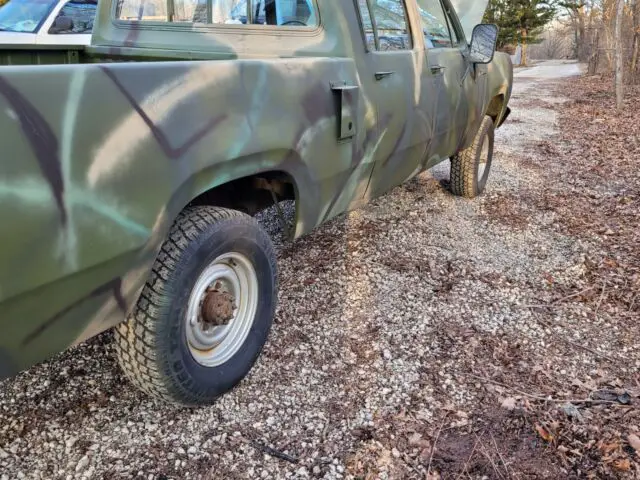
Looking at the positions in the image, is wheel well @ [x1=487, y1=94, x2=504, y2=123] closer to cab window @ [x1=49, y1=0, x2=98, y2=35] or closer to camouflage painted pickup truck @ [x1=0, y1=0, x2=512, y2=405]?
camouflage painted pickup truck @ [x1=0, y1=0, x2=512, y2=405]

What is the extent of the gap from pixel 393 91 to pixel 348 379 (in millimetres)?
1512

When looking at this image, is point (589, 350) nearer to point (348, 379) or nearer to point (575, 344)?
point (575, 344)

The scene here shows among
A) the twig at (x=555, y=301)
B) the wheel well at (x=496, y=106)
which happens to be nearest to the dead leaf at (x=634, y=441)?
the twig at (x=555, y=301)

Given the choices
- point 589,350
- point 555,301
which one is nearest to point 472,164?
point 555,301

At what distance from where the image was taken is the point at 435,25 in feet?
12.9

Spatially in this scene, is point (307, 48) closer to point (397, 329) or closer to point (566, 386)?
point (397, 329)

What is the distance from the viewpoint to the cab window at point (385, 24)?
9.76 feet

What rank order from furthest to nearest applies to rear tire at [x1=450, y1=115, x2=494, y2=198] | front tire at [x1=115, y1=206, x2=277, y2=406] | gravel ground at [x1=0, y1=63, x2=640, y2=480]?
1. rear tire at [x1=450, y1=115, x2=494, y2=198]
2. gravel ground at [x1=0, y1=63, x2=640, y2=480]
3. front tire at [x1=115, y1=206, x2=277, y2=406]

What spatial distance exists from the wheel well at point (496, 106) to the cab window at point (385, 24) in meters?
1.99

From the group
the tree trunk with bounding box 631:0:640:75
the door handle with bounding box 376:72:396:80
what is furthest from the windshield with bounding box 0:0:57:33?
the tree trunk with bounding box 631:0:640:75

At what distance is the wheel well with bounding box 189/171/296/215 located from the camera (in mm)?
2453

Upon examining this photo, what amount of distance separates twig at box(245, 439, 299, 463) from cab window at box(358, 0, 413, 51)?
1971mm

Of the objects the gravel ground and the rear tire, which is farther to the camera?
the rear tire

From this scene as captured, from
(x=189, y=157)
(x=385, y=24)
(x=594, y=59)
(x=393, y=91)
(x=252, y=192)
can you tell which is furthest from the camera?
(x=594, y=59)
